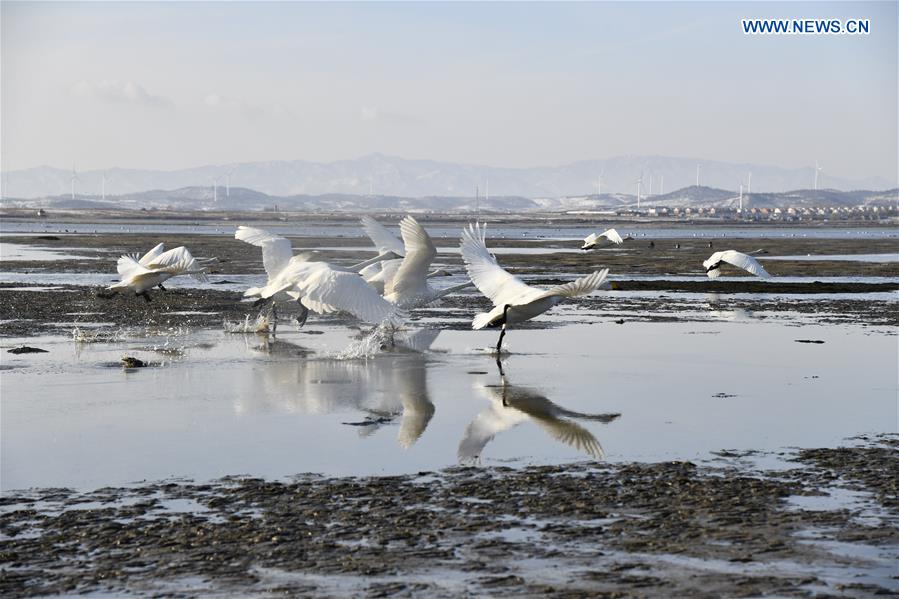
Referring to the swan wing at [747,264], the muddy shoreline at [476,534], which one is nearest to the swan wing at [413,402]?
the muddy shoreline at [476,534]

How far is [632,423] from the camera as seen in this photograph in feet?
39.2

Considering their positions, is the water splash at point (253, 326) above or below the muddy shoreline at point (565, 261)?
below

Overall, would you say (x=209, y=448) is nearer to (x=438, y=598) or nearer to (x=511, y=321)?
(x=438, y=598)

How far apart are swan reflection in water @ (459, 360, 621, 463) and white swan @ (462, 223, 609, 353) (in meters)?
1.44

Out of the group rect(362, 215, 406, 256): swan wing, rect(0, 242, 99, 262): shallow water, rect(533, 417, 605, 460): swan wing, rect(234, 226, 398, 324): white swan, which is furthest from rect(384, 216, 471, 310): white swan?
rect(0, 242, 99, 262): shallow water

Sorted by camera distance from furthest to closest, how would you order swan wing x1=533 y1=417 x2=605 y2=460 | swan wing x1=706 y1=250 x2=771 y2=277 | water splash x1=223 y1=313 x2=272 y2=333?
1. swan wing x1=706 y1=250 x2=771 y2=277
2. water splash x1=223 y1=313 x2=272 y2=333
3. swan wing x1=533 y1=417 x2=605 y2=460

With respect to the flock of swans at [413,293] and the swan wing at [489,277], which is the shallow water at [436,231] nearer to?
the flock of swans at [413,293]

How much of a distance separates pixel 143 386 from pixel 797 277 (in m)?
24.7

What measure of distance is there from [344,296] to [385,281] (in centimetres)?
339

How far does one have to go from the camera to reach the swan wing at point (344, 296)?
16.3 meters

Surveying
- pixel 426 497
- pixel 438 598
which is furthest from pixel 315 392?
pixel 438 598

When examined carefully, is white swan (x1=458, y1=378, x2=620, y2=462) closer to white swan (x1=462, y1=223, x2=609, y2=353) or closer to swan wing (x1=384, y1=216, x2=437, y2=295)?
white swan (x1=462, y1=223, x2=609, y2=353)

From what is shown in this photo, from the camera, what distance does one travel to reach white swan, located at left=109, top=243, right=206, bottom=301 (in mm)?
21875

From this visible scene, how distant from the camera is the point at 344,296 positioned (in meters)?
16.5
